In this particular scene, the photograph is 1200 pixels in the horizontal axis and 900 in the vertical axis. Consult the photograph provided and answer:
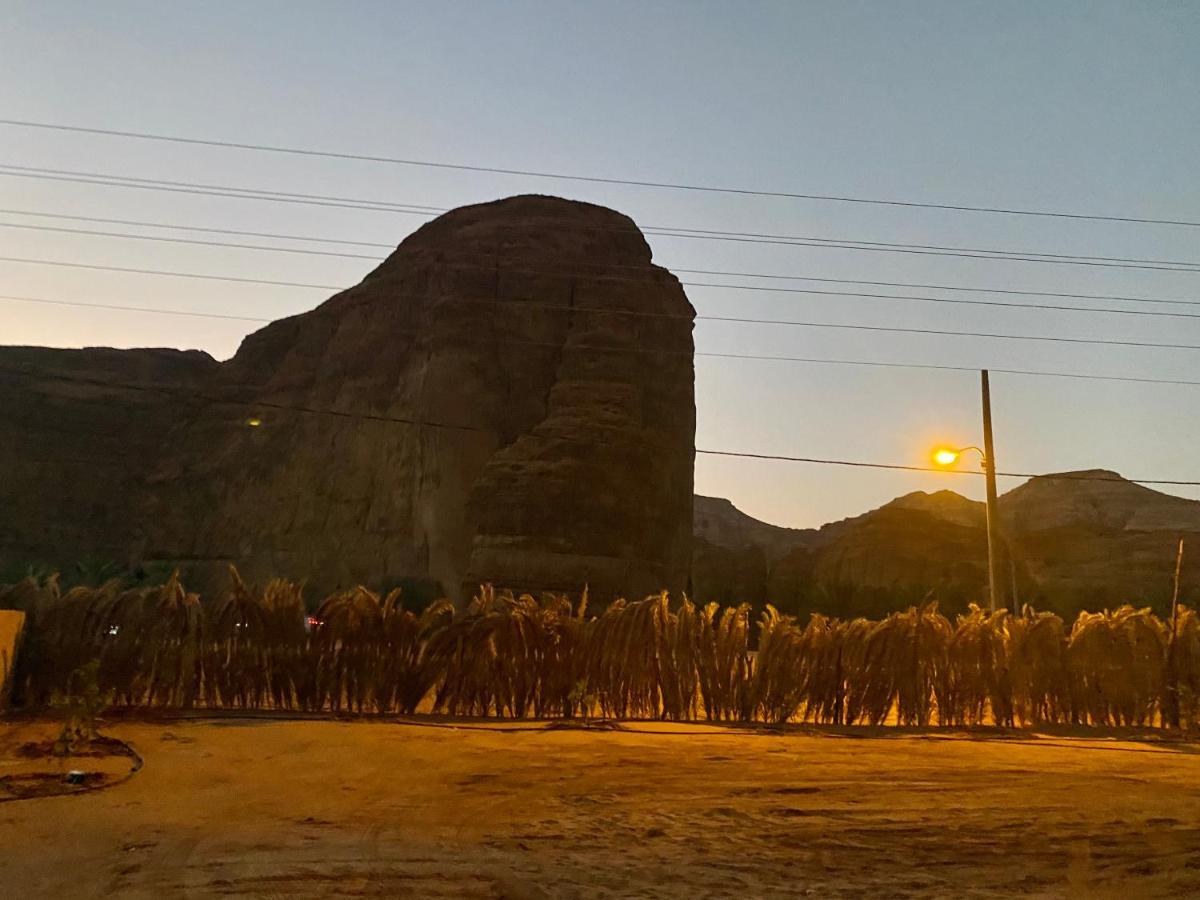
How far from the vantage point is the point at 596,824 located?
546 cm

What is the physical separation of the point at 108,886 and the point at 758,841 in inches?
130

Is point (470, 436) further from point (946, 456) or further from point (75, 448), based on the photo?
point (946, 456)

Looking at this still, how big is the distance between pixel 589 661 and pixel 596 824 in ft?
18.1

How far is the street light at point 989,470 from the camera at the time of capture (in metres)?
18.3

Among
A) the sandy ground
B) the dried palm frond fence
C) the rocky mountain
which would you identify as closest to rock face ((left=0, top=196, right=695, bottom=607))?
the rocky mountain

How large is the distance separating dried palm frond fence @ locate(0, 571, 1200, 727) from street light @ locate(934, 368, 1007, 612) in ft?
21.4

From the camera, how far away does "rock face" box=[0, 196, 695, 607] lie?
140ft

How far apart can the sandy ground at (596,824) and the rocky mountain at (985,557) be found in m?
32.9

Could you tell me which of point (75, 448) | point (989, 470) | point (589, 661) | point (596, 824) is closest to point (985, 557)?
point (989, 470)

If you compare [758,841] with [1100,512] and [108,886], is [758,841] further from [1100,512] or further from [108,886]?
[1100,512]

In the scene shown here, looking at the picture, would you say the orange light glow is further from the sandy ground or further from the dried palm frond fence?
the sandy ground

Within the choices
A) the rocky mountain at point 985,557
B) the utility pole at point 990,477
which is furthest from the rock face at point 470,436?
the utility pole at point 990,477

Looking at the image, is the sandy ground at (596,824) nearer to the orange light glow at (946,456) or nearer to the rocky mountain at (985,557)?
the orange light glow at (946,456)

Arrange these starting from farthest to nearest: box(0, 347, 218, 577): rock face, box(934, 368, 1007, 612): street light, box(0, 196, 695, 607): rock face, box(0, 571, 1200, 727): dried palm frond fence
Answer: box(0, 347, 218, 577): rock face < box(0, 196, 695, 607): rock face < box(934, 368, 1007, 612): street light < box(0, 571, 1200, 727): dried palm frond fence
